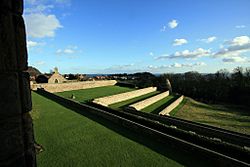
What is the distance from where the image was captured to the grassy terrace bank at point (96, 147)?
22.7ft

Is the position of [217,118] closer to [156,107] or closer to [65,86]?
[156,107]

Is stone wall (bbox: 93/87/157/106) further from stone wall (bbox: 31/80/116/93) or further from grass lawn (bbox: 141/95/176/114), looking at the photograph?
stone wall (bbox: 31/80/116/93)

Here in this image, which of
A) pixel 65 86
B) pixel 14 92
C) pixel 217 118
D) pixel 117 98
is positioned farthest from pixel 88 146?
pixel 65 86

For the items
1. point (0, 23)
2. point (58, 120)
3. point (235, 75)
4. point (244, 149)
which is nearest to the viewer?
point (0, 23)

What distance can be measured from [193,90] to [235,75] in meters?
11.3

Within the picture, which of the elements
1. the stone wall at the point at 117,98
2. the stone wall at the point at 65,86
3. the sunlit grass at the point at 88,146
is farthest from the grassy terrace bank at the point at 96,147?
the stone wall at the point at 65,86

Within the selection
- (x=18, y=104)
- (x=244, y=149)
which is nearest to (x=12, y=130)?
(x=18, y=104)

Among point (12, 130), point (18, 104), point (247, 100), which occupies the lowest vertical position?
point (247, 100)

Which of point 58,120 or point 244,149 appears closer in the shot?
point 244,149

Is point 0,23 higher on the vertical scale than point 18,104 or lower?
higher

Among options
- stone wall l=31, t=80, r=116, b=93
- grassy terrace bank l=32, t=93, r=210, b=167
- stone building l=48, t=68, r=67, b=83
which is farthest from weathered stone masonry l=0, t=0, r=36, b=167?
stone building l=48, t=68, r=67, b=83

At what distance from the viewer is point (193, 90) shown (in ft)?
163

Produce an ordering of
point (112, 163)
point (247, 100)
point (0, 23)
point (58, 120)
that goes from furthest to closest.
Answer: point (247, 100)
point (58, 120)
point (112, 163)
point (0, 23)

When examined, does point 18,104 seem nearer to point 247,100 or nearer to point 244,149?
point 244,149
